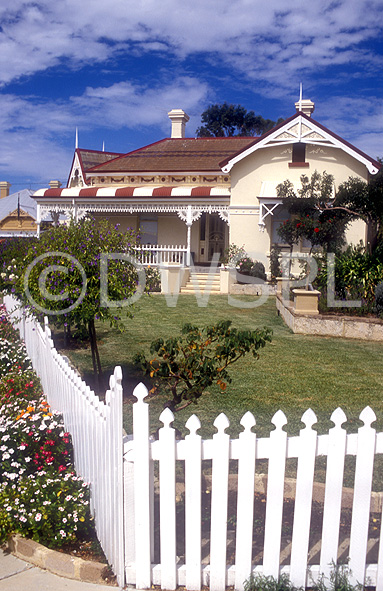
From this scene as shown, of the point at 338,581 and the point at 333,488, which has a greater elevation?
the point at 333,488

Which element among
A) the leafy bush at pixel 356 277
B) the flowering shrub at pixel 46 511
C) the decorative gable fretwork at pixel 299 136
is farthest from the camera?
the decorative gable fretwork at pixel 299 136

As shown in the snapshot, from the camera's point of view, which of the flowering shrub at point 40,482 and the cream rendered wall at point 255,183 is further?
the cream rendered wall at point 255,183

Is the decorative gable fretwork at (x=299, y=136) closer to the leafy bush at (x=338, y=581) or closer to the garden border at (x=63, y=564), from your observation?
the leafy bush at (x=338, y=581)

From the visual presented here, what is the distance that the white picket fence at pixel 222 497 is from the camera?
9.75 ft

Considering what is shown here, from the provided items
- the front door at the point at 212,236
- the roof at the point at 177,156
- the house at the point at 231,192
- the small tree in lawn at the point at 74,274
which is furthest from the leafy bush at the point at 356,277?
the roof at the point at 177,156

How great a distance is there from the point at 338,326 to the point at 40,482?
8.24 m

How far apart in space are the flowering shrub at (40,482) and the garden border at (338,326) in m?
6.80

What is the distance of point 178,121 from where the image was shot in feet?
92.3

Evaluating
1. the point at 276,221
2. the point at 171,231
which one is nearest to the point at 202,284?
the point at 276,221

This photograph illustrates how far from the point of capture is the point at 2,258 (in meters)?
9.27

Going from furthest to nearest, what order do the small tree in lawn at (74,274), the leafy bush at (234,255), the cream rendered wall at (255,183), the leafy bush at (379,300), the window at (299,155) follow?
the cream rendered wall at (255,183) → the window at (299,155) → the leafy bush at (234,255) → the leafy bush at (379,300) → the small tree in lawn at (74,274)

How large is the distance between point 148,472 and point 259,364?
5505mm

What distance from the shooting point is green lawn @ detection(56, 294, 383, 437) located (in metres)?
5.94

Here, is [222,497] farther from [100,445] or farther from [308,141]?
[308,141]
